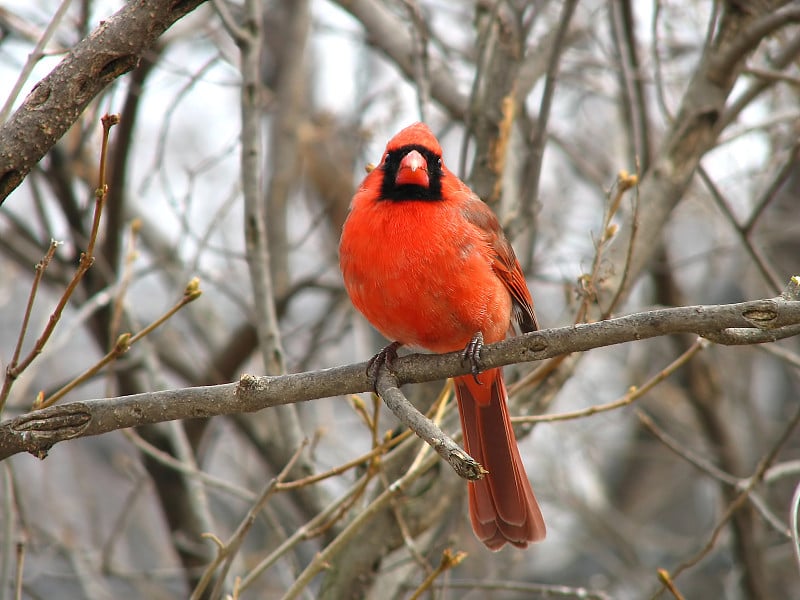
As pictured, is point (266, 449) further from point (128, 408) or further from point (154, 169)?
point (128, 408)

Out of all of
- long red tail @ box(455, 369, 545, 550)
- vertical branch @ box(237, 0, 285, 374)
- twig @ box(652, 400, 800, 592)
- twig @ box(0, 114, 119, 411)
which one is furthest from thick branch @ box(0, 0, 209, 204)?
twig @ box(652, 400, 800, 592)

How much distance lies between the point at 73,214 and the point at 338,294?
1399mm

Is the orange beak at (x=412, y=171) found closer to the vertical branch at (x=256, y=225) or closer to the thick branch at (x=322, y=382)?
the vertical branch at (x=256, y=225)

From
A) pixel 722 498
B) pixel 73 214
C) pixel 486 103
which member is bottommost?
pixel 722 498

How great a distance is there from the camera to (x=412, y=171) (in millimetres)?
2811

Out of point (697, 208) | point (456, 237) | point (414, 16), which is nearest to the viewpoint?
point (456, 237)

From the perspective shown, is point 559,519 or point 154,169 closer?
point 154,169

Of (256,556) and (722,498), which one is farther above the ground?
(722,498)

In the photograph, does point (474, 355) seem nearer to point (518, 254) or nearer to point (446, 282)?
point (446, 282)

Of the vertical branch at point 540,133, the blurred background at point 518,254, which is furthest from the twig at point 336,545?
the vertical branch at point 540,133

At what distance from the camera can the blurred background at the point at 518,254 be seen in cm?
327

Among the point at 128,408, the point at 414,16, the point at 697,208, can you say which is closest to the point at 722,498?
the point at 697,208

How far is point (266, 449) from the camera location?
14.8ft

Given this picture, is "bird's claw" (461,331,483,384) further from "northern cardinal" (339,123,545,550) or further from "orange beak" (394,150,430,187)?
"orange beak" (394,150,430,187)
